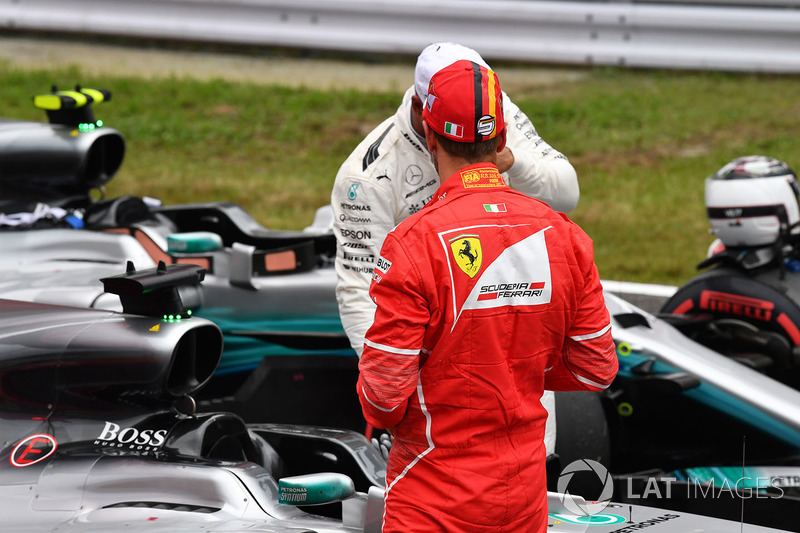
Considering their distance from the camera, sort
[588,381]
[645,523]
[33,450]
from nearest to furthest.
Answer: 1. [588,381]
2. [645,523]
3. [33,450]

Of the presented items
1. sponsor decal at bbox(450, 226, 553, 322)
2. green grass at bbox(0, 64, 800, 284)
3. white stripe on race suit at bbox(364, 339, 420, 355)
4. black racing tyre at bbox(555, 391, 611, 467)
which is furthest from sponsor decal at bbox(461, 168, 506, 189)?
green grass at bbox(0, 64, 800, 284)

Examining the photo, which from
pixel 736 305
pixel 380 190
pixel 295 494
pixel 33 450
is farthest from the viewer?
pixel 736 305

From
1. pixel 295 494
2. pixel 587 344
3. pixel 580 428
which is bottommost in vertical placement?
pixel 580 428

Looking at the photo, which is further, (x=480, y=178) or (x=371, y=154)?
(x=371, y=154)

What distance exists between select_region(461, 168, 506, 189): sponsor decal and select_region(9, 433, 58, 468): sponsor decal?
1499 millimetres

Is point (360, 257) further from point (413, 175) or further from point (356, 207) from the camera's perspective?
point (413, 175)

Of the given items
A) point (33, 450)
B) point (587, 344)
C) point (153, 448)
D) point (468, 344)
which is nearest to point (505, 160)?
point (587, 344)

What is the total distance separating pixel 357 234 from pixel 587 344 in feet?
3.33

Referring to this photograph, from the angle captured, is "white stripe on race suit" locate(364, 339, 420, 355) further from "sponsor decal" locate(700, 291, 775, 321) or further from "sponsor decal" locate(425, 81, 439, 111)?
"sponsor decal" locate(700, 291, 775, 321)

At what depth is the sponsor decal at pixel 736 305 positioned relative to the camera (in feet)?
13.7

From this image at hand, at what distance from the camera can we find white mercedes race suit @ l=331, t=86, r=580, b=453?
2900mm

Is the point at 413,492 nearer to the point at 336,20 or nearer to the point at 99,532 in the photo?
the point at 99,532

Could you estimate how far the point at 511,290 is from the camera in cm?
195

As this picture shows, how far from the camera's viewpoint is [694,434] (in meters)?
3.66
